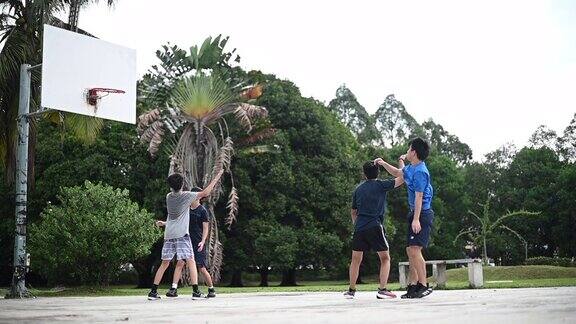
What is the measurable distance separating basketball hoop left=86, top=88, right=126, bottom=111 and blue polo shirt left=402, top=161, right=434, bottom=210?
29.9 feet

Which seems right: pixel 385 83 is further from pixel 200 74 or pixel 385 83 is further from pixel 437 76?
pixel 200 74

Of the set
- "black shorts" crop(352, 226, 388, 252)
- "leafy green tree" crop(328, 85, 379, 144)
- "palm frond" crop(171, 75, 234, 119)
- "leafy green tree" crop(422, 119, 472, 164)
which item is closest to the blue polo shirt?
"black shorts" crop(352, 226, 388, 252)

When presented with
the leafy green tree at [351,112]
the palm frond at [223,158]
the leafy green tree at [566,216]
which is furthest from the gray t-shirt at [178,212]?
the leafy green tree at [351,112]

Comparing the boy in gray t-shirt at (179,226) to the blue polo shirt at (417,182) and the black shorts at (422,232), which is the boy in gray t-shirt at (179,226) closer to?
the blue polo shirt at (417,182)

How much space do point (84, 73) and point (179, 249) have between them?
6.99 m

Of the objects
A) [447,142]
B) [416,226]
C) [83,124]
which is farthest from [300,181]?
[447,142]

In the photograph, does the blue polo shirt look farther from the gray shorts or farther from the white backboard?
the white backboard

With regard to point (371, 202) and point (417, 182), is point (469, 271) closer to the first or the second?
point (371, 202)

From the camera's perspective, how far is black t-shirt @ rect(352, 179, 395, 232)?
876 cm

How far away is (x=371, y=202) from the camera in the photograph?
874cm

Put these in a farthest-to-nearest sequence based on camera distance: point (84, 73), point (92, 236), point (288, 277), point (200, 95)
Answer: point (288, 277)
point (200, 95)
point (92, 236)
point (84, 73)

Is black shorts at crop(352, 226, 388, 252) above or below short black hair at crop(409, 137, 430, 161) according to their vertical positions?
below

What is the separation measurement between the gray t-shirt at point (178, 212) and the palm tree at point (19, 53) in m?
7.92

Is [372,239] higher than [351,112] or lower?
lower
